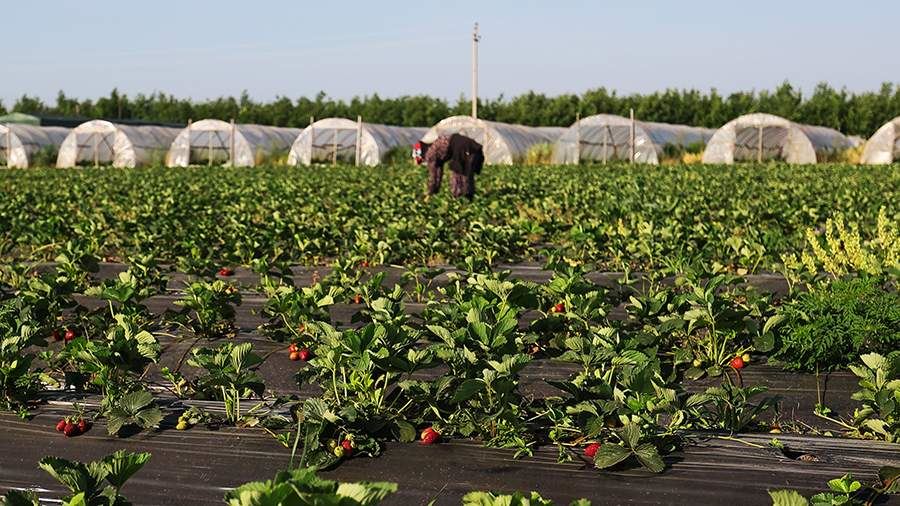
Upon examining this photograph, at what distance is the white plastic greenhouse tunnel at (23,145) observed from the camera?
38.0 m

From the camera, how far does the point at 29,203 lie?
619 inches

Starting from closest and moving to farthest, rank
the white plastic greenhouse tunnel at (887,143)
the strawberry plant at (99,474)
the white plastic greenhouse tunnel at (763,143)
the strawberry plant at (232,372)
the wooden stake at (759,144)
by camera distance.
A: 1. the strawberry plant at (99,474)
2. the strawberry plant at (232,372)
3. the white plastic greenhouse tunnel at (887,143)
4. the wooden stake at (759,144)
5. the white plastic greenhouse tunnel at (763,143)

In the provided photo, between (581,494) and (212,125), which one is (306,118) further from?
(581,494)

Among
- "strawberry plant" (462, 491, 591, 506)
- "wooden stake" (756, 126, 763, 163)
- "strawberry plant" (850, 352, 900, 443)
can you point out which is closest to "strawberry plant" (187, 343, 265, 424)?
"strawberry plant" (462, 491, 591, 506)

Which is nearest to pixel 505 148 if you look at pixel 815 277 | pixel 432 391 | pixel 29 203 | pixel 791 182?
pixel 791 182

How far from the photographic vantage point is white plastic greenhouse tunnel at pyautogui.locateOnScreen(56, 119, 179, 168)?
37.8m

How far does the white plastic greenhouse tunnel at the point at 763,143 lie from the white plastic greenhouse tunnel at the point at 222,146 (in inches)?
564

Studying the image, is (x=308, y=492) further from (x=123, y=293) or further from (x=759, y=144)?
(x=759, y=144)

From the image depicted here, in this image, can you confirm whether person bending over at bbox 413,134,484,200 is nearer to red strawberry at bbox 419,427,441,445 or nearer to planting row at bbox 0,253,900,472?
planting row at bbox 0,253,900,472

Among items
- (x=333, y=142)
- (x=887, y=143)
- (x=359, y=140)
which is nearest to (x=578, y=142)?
(x=359, y=140)

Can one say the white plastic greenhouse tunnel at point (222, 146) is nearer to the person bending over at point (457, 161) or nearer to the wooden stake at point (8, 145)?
the wooden stake at point (8, 145)

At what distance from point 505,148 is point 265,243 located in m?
24.5

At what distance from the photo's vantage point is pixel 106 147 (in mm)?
38688

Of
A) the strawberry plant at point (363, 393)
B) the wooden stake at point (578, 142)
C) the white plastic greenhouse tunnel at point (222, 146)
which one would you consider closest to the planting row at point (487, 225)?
the strawberry plant at point (363, 393)
